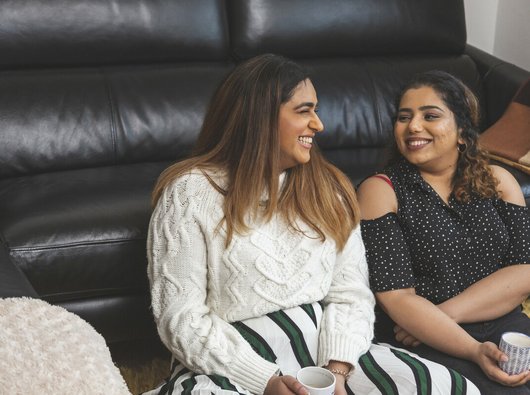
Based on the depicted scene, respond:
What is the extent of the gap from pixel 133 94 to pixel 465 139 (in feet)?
3.90

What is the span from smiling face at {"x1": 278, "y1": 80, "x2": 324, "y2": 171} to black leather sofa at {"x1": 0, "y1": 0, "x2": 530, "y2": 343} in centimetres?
57

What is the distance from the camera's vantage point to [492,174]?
6.10ft

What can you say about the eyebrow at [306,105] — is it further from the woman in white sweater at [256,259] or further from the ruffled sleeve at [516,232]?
the ruffled sleeve at [516,232]

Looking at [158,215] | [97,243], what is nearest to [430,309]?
[158,215]

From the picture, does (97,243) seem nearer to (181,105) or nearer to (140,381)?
(140,381)

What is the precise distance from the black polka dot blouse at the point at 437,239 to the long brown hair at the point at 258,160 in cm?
14

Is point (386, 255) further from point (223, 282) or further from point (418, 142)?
point (223, 282)

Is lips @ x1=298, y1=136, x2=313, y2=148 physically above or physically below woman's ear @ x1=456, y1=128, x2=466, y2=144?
above

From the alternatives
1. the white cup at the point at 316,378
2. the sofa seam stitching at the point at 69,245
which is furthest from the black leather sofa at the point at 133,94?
the white cup at the point at 316,378

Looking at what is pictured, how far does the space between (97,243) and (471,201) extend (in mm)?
930

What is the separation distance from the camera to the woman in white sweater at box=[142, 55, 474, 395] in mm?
1470

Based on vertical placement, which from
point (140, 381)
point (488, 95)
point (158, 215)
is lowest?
point (140, 381)

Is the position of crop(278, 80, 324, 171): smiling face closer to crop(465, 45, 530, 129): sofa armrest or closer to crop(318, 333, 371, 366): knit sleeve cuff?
crop(318, 333, 371, 366): knit sleeve cuff

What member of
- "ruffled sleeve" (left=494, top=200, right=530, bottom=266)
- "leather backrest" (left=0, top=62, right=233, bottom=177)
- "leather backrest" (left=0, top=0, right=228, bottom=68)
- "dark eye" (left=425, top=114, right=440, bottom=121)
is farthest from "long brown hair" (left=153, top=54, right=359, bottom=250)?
"leather backrest" (left=0, top=0, right=228, bottom=68)
